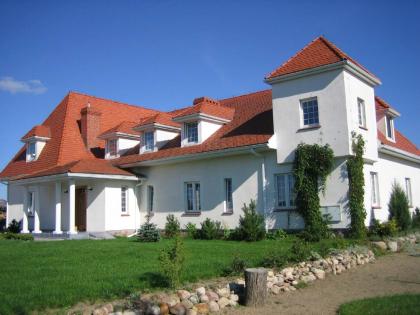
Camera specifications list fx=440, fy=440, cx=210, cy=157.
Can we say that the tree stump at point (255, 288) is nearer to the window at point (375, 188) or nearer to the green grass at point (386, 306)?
the green grass at point (386, 306)

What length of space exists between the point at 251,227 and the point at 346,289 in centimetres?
850

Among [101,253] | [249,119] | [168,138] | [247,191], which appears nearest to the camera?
[101,253]

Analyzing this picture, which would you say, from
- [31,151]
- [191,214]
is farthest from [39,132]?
[191,214]

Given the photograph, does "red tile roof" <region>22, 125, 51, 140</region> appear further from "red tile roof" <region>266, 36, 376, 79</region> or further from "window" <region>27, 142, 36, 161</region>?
"red tile roof" <region>266, 36, 376, 79</region>

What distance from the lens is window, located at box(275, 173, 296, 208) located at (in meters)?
19.2

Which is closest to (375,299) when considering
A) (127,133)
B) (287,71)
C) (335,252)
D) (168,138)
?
(335,252)

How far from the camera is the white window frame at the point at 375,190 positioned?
20.0m

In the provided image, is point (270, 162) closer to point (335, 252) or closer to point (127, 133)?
point (335, 252)

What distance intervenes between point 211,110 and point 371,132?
8420mm

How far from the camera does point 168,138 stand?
25.8 m

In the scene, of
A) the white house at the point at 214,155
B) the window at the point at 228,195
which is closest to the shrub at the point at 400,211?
the white house at the point at 214,155

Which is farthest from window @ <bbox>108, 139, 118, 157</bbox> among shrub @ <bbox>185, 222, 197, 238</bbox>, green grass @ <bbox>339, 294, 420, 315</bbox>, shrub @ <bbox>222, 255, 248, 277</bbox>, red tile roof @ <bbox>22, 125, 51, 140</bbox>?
green grass @ <bbox>339, 294, 420, 315</bbox>

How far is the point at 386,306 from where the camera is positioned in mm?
8266

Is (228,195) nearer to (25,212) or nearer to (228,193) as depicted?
(228,193)
